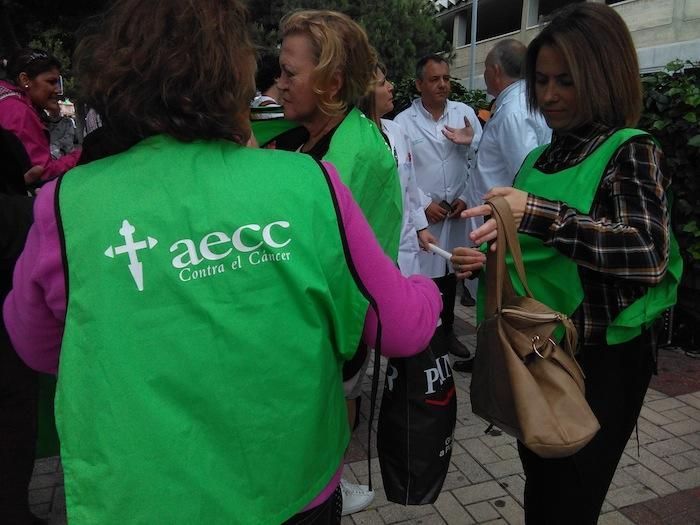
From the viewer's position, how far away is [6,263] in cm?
192

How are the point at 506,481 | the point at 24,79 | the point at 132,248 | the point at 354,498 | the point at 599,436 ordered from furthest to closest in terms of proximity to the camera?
the point at 24,79, the point at 506,481, the point at 354,498, the point at 599,436, the point at 132,248

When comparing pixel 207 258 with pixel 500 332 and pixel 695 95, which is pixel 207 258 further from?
pixel 695 95

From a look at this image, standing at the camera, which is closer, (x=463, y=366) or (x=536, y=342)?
(x=536, y=342)

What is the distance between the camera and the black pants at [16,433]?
7.20 feet

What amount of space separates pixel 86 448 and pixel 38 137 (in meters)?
3.38

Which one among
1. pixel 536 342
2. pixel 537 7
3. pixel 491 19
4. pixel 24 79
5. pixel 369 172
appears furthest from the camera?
pixel 491 19

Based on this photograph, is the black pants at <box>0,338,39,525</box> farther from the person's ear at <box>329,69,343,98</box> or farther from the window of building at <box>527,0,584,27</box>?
the window of building at <box>527,0,584,27</box>

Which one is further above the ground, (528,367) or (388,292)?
(388,292)

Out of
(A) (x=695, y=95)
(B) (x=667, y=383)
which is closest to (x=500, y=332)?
(B) (x=667, y=383)

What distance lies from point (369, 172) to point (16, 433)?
1.61m

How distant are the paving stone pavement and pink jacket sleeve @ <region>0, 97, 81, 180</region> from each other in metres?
1.83

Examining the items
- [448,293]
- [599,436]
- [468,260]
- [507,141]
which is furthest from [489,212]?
[448,293]

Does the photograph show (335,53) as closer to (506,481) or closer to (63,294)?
(63,294)

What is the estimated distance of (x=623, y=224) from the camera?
61.9 inches
